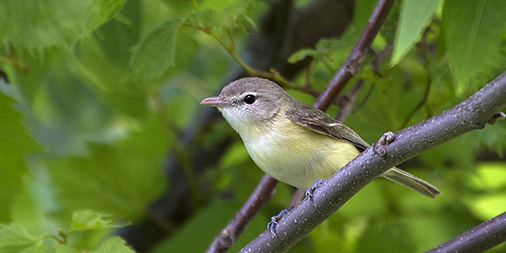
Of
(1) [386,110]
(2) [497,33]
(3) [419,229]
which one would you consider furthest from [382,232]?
(2) [497,33]

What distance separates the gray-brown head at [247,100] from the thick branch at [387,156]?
752 mm

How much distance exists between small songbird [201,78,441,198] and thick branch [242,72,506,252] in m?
0.41

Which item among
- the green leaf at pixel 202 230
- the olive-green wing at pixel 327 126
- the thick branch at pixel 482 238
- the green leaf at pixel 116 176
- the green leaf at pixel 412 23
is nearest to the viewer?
the green leaf at pixel 412 23

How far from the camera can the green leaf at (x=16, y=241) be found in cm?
146

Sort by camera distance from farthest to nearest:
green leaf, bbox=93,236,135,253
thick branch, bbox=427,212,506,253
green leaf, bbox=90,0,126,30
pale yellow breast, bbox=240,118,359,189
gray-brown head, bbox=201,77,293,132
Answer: gray-brown head, bbox=201,77,293,132
pale yellow breast, bbox=240,118,359,189
green leaf, bbox=90,0,126,30
green leaf, bbox=93,236,135,253
thick branch, bbox=427,212,506,253

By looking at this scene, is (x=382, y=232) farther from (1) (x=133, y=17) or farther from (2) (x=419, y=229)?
(1) (x=133, y=17)

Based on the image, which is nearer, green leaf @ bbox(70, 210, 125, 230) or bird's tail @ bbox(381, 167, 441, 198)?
green leaf @ bbox(70, 210, 125, 230)

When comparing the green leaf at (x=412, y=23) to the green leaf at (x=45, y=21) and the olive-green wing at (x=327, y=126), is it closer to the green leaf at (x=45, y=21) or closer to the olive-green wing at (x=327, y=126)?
the olive-green wing at (x=327, y=126)

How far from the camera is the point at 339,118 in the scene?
205 cm

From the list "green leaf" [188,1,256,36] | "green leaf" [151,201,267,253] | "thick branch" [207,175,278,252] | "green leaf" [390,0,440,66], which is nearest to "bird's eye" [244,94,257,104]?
"thick branch" [207,175,278,252]

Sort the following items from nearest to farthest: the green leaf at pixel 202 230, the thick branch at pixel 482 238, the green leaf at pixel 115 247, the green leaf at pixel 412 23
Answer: the green leaf at pixel 412 23, the thick branch at pixel 482 238, the green leaf at pixel 115 247, the green leaf at pixel 202 230

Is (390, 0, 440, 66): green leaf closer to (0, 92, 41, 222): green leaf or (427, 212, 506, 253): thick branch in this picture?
(427, 212, 506, 253): thick branch

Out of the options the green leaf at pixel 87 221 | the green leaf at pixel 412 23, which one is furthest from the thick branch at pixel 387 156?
the green leaf at pixel 87 221

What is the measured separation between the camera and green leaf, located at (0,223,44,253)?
1.46 meters
